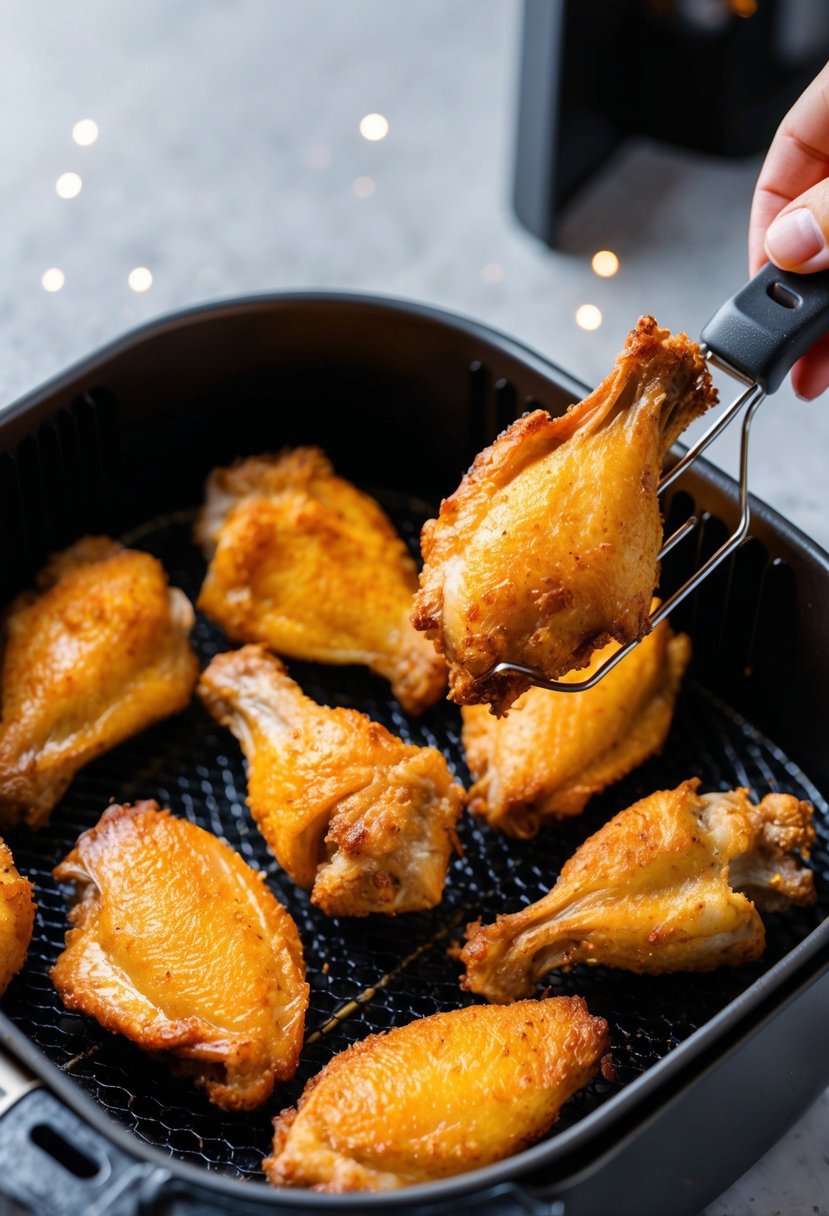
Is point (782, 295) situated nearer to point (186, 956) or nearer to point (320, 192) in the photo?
point (186, 956)

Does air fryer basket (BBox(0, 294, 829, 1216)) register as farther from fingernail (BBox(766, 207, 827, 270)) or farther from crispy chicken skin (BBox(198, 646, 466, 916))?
fingernail (BBox(766, 207, 827, 270))

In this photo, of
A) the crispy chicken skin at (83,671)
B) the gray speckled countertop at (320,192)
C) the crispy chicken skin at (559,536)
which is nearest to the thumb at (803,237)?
the crispy chicken skin at (559,536)

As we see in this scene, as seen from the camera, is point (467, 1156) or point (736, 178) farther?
point (736, 178)

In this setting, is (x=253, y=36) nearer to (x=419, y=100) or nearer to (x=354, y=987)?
(x=419, y=100)

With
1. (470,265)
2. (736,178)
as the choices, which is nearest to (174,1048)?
(470,265)

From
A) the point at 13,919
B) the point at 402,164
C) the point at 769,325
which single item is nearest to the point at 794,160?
the point at 769,325

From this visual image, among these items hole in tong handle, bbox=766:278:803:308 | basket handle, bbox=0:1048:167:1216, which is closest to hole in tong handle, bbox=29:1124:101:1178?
basket handle, bbox=0:1048:167:1216
